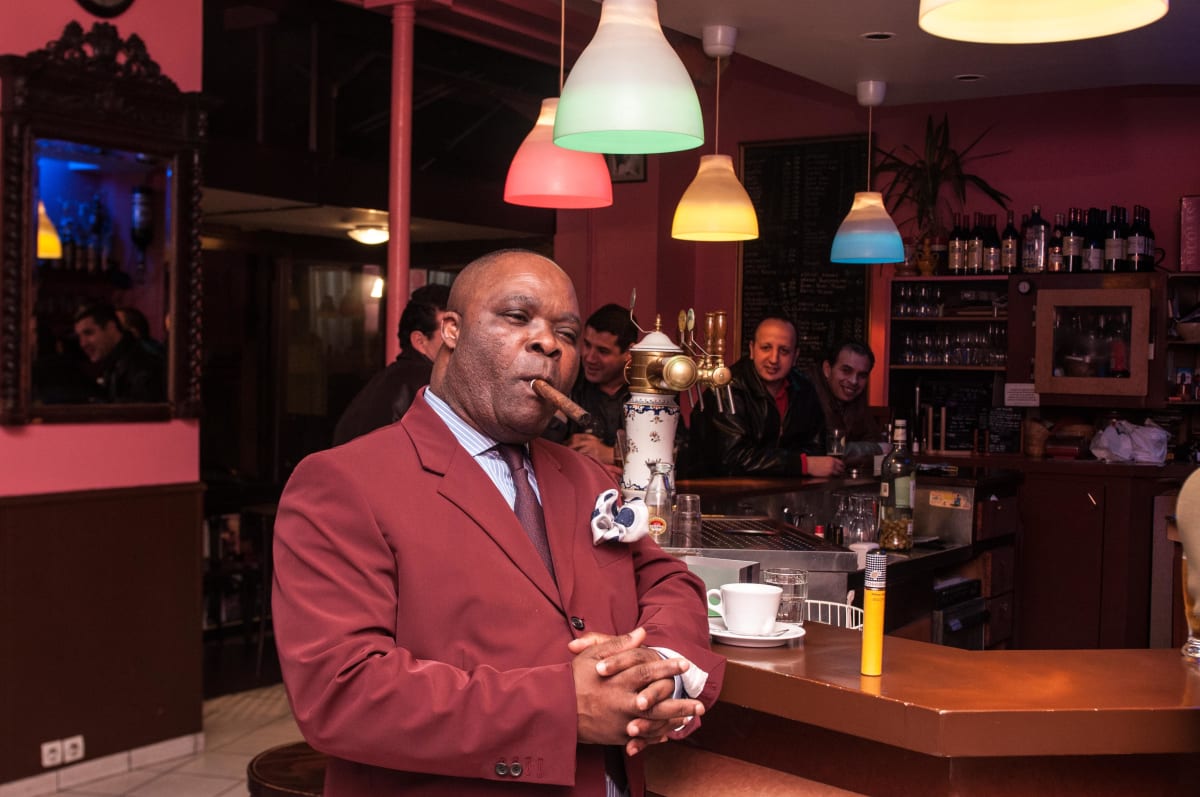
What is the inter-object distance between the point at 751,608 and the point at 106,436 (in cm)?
331

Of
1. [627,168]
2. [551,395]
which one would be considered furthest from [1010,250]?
[551,395]

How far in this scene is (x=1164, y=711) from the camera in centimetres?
223

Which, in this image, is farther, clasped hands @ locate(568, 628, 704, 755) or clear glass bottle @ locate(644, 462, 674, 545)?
clear glass bottle @ locate(644, 462, 674, 545)

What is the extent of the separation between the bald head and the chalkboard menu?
24.0ft

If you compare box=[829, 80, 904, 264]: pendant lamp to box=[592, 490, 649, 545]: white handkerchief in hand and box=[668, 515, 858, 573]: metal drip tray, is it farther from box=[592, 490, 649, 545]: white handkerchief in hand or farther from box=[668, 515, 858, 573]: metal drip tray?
box=[592, 490, 649, 545]: white handkerchief in hand

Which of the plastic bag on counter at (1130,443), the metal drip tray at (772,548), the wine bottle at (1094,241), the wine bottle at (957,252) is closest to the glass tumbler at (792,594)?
the metal drip tray at (772,548)

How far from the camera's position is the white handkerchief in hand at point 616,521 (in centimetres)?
194

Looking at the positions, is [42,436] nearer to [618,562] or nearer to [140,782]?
[140,782]

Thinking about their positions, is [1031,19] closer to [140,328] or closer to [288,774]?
[288,774]

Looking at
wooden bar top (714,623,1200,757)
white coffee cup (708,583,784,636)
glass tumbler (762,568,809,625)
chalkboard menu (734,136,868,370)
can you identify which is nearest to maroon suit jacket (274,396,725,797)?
wooden bar top (714,623,1200,757)

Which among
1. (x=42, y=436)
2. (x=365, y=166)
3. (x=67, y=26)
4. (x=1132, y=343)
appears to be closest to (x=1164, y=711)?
(x=42, y=436)

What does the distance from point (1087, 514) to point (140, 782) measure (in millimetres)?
5124

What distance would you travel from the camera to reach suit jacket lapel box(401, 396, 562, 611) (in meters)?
1.78

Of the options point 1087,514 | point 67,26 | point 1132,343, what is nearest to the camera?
point 67,26
